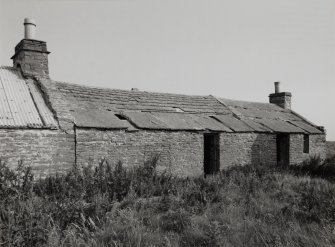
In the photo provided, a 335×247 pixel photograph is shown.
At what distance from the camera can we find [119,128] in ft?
32.6

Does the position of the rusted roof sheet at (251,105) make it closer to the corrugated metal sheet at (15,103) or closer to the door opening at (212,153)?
the door opening at (212,153)

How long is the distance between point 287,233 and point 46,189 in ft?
19.4

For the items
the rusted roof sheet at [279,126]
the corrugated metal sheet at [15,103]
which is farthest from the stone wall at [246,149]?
the corrugated metal sheet at [15,103]

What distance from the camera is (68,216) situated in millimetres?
5801

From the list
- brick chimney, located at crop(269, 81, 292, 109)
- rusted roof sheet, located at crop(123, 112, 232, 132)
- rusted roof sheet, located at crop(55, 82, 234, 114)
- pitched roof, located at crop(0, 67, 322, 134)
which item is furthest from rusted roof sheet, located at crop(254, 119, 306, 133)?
brick chimney, located at crop(269, 81, 292, 109)

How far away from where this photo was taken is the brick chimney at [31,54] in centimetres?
1044

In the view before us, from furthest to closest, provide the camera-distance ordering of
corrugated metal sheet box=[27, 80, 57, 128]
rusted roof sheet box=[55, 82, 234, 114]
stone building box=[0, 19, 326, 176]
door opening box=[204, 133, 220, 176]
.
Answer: door opening box=[204, 133, 220, 176]
rusted roof sheet box=[55, 82, 234, 114]
corrugated metal sheet box=[27, 80, 57, 128]
stone building box=[0, 19, 326, 176]

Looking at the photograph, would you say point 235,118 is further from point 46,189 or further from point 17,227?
point 17,227

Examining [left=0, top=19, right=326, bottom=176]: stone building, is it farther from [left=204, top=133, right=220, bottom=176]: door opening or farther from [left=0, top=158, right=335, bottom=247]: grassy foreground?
[left=0, top=158, right=335, bottom=247]: grassy foreground

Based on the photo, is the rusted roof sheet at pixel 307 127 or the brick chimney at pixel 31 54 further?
the rusted roof sheet at pixel 307 127

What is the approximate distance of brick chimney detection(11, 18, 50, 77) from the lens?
1044cm

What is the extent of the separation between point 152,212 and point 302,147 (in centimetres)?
1214

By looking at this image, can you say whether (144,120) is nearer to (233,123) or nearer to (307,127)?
(233,123)

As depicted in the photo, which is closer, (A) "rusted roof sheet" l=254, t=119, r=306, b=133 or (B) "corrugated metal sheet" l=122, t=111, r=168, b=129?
(B) "corrugated metal sheet" l=122, t=111, r=168, b=129
